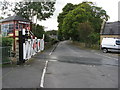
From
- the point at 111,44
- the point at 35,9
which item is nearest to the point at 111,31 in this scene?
the point at 111,44

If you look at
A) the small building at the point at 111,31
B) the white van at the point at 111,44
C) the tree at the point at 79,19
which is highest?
the tree at the point at 79,19

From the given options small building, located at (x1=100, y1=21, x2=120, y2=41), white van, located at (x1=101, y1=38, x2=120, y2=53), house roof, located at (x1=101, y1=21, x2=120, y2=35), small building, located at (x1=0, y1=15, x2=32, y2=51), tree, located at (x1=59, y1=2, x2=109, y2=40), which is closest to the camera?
white van, located at (x1=101, y1=38, x2=120, y2=53)

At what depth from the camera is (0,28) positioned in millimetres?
28938

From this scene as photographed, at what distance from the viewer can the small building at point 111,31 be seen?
3338 centimetres

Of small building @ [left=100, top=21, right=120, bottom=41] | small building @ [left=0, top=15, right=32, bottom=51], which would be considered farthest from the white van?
small building @ [left=0, top=15, right=32, bottom=51]

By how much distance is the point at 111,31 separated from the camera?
3434 centimetres

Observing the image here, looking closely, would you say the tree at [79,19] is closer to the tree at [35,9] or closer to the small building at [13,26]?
the tree at [35,9]

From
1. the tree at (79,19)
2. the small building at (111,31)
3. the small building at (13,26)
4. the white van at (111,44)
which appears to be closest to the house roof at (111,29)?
the small building at (111,31)

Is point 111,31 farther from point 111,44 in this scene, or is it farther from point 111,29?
point 111,44

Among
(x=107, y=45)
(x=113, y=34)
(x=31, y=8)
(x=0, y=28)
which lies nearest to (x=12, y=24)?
(x=0, y=28)

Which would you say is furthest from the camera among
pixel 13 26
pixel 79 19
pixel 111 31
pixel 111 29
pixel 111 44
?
pixel 79 19

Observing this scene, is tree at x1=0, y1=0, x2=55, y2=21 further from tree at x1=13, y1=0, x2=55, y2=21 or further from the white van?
the white van

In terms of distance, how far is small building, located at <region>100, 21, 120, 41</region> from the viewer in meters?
33.4

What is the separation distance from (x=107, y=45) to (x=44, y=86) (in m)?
20.7
